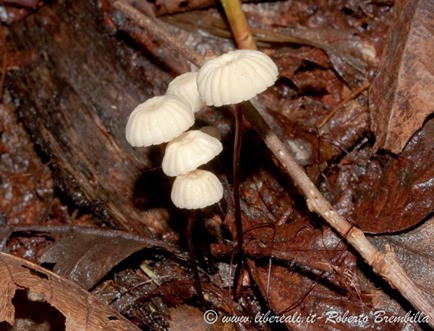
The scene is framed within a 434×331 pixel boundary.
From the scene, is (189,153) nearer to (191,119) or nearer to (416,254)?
(191,119)

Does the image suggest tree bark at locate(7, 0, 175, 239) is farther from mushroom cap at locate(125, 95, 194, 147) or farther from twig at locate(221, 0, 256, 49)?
mushroom cap at locate(125, 95, 194, 147)

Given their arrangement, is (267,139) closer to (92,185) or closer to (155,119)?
(155,119)

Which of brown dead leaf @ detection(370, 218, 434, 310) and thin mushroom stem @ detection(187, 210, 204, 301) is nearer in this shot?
brown dead leaf @ detection(370, 218, 434, 310)

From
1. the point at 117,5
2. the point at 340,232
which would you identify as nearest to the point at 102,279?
the point at 340,232

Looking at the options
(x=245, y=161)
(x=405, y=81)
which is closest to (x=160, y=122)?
(x=245, y=161)

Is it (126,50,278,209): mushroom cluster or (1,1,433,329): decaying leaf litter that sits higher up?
(126,50,278,209): mushroom cluster

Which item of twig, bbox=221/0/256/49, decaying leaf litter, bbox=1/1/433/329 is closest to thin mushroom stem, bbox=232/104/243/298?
decaying leaf litter, bbox=1/1/433/329

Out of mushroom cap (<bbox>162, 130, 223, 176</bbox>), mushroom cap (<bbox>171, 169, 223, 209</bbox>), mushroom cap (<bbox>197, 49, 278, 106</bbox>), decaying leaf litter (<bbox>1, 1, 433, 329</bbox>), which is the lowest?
decaying leaf litter (<bbox>1, 1, 433, 329</bbox>)
